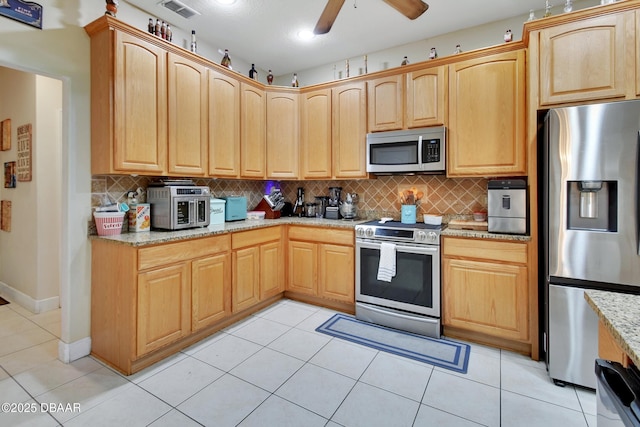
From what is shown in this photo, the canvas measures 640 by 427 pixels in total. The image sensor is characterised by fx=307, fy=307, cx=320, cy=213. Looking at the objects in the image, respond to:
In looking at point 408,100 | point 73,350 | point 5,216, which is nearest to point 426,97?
point 408,100

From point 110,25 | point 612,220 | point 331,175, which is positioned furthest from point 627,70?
point 110,25

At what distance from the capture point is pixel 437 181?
321cm

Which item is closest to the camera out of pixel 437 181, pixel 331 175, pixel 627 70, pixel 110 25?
pixel 627 70

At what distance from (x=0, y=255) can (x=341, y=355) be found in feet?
14.0

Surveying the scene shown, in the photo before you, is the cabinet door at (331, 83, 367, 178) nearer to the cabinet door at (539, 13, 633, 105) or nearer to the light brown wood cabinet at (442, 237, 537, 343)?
the light brown wood cabinet at (442, 237, 537, 343)

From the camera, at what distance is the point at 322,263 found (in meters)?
3.26

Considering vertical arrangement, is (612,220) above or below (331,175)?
below

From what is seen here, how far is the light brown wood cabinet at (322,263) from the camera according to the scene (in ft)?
10.2

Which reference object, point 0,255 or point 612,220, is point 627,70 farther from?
point 0,255

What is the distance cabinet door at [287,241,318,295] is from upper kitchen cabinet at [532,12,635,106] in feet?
7.83

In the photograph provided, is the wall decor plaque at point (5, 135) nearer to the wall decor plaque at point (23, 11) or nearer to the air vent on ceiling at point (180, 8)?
the wall decor plaque at point (23, 11)

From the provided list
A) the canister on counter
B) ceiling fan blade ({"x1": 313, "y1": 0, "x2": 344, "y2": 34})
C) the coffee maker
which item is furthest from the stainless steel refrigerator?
the canister on counter

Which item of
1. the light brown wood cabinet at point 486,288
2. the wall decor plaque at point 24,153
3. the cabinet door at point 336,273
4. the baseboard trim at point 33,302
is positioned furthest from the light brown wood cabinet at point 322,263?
the wall decor plaque at point 24,153

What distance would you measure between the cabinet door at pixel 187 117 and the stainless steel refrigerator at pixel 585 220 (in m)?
2.76
